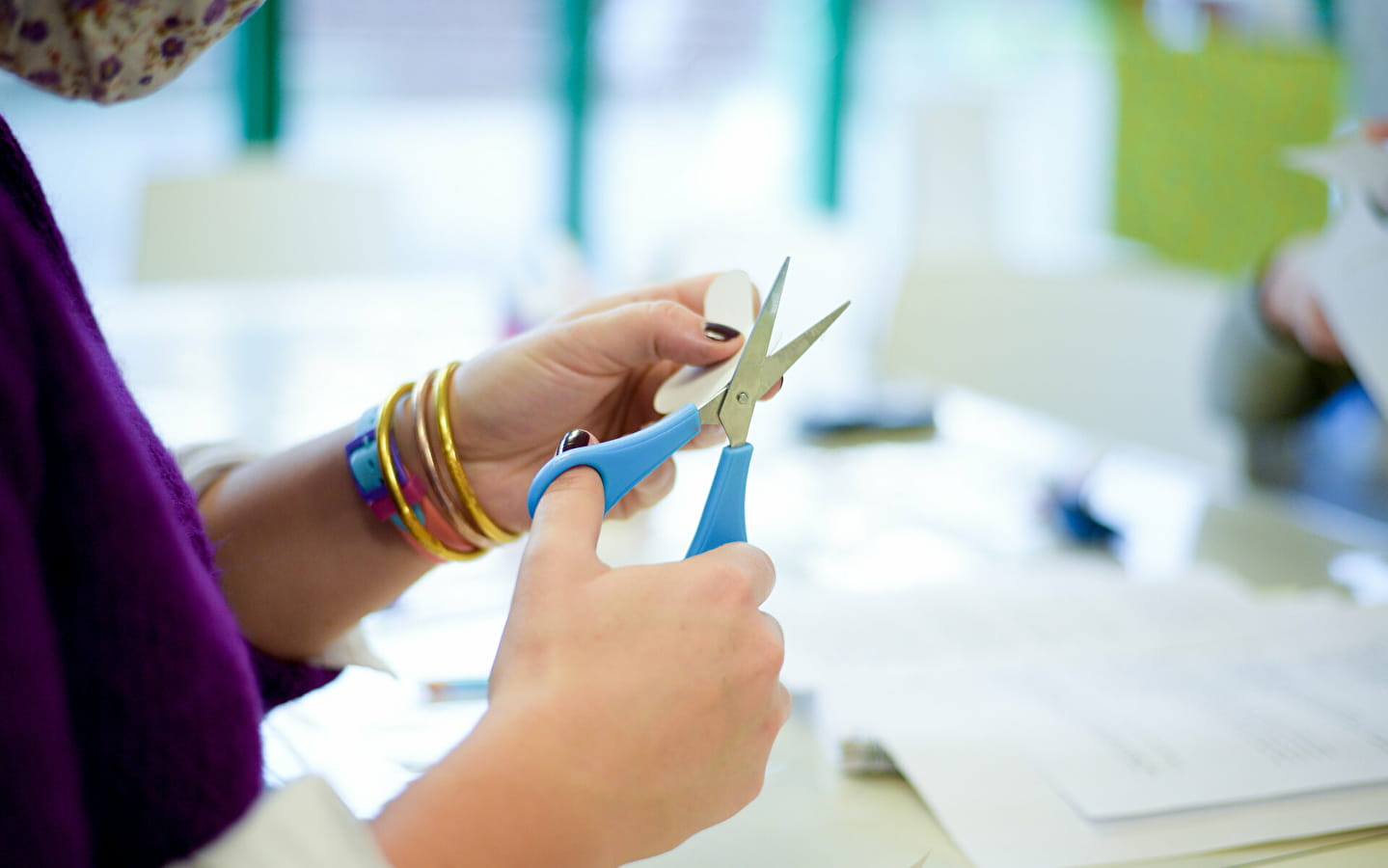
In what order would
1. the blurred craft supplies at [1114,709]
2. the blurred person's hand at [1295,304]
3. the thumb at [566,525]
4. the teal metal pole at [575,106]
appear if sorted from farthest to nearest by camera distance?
the teal metal pole at [575,106]
the blurred person's hand at [1295,304]
the blurred craft supplies at [1114,709]
the thumb at [566,525]

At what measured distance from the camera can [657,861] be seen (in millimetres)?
470

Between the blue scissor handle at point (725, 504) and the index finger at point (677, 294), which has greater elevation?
the index finger at point (677, 294)

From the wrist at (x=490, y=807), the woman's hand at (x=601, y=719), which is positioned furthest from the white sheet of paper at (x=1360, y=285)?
the wrist at (x=490, y=807)

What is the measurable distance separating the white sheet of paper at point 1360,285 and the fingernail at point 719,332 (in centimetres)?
48

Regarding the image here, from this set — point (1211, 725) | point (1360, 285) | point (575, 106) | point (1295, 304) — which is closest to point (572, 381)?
point (1211, 725)

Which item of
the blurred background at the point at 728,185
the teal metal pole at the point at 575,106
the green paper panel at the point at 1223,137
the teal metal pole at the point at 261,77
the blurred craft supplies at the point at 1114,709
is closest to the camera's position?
the blurred craft supplies at the point at 1114,709

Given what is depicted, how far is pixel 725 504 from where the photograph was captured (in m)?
0.46

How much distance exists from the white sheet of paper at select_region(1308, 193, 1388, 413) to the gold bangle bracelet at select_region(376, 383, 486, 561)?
63 cm

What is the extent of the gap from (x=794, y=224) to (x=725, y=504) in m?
2.04

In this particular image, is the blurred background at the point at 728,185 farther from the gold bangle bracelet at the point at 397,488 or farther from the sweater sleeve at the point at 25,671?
the sweater sleeve at the point at 25,671

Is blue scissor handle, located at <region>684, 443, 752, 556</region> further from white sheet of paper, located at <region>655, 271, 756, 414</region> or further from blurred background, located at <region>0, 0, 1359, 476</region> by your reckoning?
blurred background, located at <region>0, 0, 1359, 476</region>

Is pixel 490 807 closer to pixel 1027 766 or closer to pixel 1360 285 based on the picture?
pixel 1027 766

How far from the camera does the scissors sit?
1.45 feet

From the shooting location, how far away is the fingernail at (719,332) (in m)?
0.53
